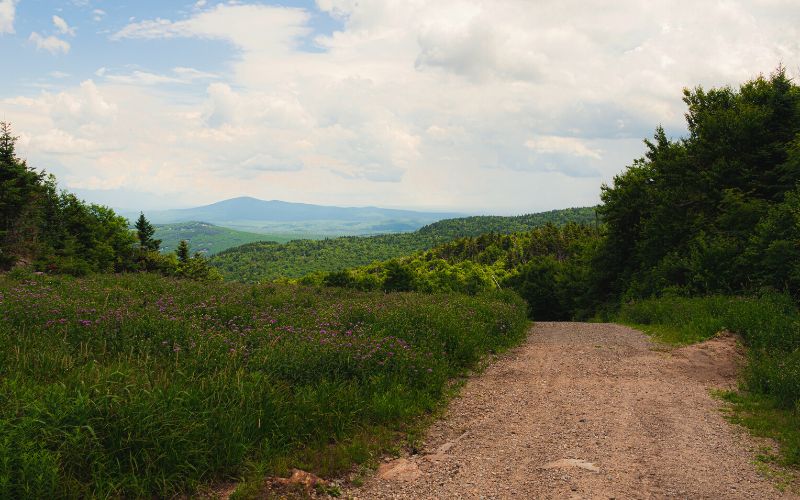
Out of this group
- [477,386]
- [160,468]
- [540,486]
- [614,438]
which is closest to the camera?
[160,468]

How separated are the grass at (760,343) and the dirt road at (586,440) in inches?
17.3

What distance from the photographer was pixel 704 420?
7645 millimetres

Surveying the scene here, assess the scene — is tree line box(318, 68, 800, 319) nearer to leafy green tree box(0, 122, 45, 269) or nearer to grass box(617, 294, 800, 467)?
grass box(617, 294, 800, 467)

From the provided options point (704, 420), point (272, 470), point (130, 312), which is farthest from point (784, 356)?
point (130, 312)

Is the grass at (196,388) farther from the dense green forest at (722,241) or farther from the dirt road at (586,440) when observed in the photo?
the dense green forest at (722,241)

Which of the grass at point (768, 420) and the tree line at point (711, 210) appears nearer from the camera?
the grass at point (768, 420)

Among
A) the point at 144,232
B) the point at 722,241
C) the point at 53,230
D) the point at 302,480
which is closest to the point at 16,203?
the point at 53,230

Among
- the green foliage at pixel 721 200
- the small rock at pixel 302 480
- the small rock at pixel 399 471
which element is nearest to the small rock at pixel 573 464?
the small rock at pixel 399 471

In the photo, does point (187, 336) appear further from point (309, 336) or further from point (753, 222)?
point (753, 222)

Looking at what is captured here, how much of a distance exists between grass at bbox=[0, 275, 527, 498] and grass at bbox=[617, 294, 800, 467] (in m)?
5.14

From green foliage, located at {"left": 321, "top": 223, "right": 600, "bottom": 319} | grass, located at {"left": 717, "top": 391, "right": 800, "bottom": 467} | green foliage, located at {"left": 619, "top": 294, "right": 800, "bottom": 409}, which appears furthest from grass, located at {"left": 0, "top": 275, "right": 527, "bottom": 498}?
green foliage, located at {"left": 321, "top": 223, "right": 600, "bottom": 319}

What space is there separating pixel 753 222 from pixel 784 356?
1771 centimetres

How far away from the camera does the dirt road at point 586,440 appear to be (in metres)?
5.38

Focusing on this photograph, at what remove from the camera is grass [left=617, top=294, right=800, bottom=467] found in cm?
730
